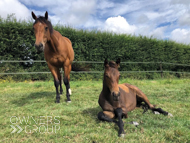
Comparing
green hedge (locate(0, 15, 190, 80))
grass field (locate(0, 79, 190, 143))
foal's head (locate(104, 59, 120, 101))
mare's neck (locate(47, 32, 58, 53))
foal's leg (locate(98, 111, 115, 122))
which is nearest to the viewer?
grass field (locate(0, 79, 190, 143))

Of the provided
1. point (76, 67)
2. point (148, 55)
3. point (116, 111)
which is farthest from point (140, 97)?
point (148, 55)

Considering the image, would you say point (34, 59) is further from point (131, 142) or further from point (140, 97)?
point (131, 142)

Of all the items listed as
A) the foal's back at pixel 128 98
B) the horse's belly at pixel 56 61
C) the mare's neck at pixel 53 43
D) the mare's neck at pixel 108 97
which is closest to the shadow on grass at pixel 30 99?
the horse's belly at pixel 56 61

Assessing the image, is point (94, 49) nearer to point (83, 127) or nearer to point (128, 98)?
point (128, 98)

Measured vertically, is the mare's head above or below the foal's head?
above

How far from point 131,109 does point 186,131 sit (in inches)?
43.5

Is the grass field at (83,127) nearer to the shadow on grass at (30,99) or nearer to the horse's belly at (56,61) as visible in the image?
the shadow on grass at (30,99)

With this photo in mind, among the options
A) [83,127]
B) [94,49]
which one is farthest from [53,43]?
[94,49]

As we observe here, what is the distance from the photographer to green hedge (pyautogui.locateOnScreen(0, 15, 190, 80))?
7.33m

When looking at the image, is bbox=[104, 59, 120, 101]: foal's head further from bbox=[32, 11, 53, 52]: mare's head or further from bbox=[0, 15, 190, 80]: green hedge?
bbox=[0, 15, 190, 80]: green hedge

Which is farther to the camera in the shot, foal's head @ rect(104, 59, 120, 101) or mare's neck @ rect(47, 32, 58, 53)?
mare's neck @ rect(47, 32, 58, 53)

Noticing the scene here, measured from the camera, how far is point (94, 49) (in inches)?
347

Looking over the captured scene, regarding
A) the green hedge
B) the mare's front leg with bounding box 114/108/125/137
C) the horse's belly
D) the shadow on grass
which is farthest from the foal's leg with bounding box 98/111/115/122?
the green hedge

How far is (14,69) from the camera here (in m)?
7.52
